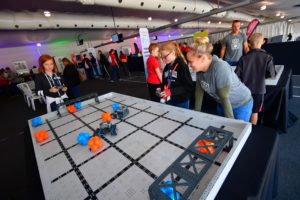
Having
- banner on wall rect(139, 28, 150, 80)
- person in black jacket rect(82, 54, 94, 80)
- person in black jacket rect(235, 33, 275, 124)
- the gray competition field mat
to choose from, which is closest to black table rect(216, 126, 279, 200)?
the gray competition field mat

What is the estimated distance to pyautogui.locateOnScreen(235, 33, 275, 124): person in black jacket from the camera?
1.63 meters

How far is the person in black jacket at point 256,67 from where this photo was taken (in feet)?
5.35

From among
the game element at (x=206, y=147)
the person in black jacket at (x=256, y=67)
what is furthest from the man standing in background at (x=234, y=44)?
the game element at (x=206, y=147)

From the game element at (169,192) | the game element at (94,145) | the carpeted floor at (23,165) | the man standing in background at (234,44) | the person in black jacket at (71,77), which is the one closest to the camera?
the game element at (169,192)

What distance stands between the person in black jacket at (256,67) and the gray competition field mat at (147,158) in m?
1.04

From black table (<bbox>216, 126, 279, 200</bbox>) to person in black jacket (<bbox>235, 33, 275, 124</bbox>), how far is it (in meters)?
1.06

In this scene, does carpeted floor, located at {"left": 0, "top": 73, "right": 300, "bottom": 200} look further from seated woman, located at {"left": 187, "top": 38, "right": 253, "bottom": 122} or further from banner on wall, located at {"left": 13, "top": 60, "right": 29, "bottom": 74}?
banner on wall, located at {"left": 13, "top": 60, "right": 29, "bottom": 74}

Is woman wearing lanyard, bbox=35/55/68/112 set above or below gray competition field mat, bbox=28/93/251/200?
above

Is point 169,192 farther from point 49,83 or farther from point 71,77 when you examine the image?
point 71,77

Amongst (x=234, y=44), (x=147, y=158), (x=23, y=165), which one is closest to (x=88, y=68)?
(x=23, y=165)

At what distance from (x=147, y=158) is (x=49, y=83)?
80.0 inches

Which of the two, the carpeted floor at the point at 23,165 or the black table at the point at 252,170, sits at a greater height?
the black table at the point at 252,170

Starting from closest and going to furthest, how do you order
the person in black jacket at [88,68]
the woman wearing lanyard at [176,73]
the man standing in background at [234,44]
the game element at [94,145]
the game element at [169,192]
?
the game element at [169,192] < the game element at [94,145] < the woman wearing lanyard at [176,73] < the man standing in background at [234,44] < the person in black jacket at [88,68]

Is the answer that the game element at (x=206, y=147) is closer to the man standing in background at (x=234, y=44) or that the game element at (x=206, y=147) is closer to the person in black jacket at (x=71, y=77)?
the man standing in background at (x=234, y=44)
